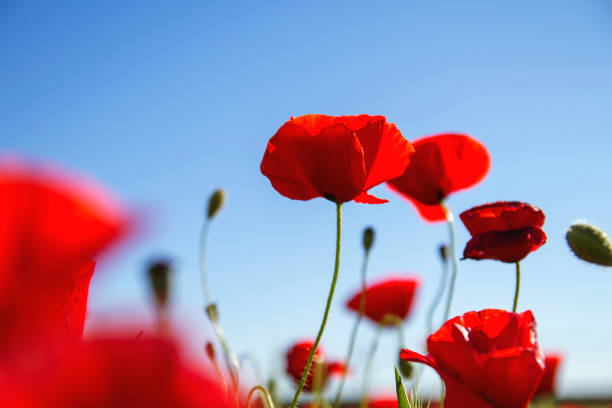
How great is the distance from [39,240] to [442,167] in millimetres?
563

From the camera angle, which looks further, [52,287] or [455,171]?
[455,171]

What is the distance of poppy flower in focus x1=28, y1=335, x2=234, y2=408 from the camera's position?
0.28 ft

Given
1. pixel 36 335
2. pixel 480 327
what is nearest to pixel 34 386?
pixel 36 335

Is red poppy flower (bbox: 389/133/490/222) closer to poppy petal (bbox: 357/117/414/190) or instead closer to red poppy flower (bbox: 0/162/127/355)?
poppy petal (bbox: 357/117/414/190)

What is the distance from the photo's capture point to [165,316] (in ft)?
0.31

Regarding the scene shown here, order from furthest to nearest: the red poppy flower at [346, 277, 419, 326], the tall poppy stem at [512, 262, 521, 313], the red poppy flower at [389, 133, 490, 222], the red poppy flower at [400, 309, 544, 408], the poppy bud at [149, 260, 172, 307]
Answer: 1. the red poppy flower at [346, 277, 419, 326]
2. the red poppy flower at [389, 133, 490, 222]
3. the tall poppy stem at [512, 262, 521, 313]
4. the red poppy flower at [400, 309, 544, 408]
5. the poppy bud at [149, 260, 172, 307]

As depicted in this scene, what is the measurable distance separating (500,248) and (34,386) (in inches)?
16.6

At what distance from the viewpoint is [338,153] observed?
0.47 meters

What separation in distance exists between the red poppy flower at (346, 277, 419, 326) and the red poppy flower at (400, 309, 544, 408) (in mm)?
668

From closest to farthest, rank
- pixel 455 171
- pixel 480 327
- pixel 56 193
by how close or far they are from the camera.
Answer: pixel 56 193
pixel 480 327
pixel 455 171

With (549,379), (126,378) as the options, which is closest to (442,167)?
(126,378)

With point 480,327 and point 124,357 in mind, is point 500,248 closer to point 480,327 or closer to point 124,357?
point 480,327

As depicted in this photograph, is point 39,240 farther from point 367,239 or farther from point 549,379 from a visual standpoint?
point 549,379

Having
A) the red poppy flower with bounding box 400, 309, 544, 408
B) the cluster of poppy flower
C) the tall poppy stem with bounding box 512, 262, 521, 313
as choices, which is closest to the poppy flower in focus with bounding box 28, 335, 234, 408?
the cluster of poppy flower
